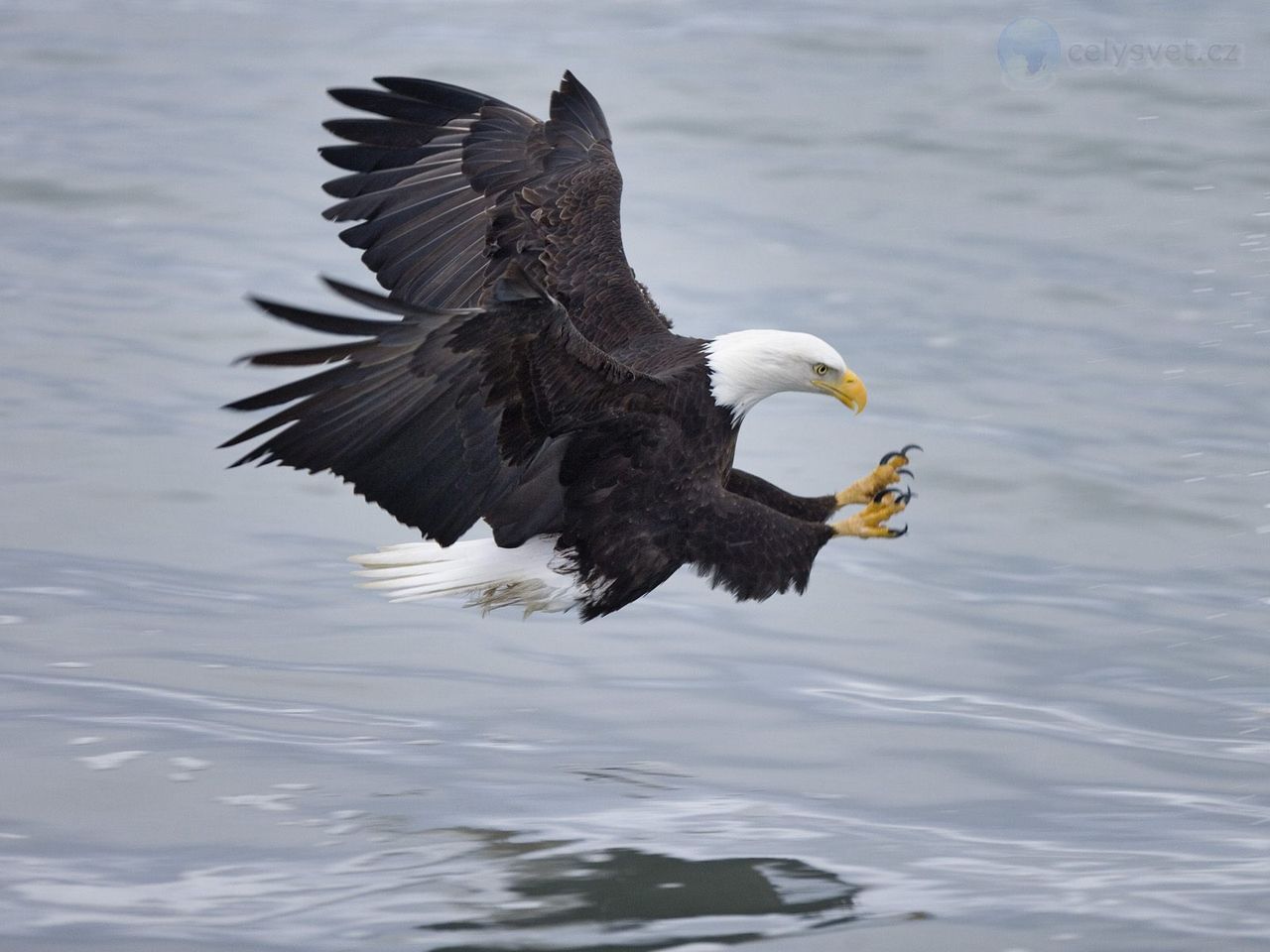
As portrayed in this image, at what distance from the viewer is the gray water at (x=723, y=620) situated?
15.1 ft

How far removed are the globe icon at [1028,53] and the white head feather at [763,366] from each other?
9.92m

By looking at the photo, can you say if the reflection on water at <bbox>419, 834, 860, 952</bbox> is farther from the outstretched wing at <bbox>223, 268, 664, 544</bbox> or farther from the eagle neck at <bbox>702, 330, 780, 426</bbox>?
the eagle neck at <bbox>702, 330, 780, 426</bbox>

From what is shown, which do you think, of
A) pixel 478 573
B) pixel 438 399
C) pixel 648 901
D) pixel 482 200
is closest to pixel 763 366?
pixel 478 573

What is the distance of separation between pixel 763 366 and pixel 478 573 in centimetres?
95

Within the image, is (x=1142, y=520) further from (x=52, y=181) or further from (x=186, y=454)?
(x=52, y=181)

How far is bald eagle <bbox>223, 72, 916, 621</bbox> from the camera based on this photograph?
14.9 ft

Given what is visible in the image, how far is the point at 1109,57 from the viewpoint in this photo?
14.7m

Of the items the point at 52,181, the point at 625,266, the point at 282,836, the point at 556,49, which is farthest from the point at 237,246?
the point at 282,836

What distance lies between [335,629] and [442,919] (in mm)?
2568

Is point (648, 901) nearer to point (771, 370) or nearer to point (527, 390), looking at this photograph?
Result: point (527, 390)

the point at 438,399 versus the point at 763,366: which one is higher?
the point at 763,366

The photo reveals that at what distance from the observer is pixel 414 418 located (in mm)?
4605

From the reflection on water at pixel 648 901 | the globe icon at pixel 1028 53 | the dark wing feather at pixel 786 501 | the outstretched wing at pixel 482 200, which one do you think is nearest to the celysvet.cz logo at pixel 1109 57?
the globe icon at pixel 1028 53

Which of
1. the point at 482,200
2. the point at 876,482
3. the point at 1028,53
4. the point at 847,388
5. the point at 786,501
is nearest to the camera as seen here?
the point at 847,388
